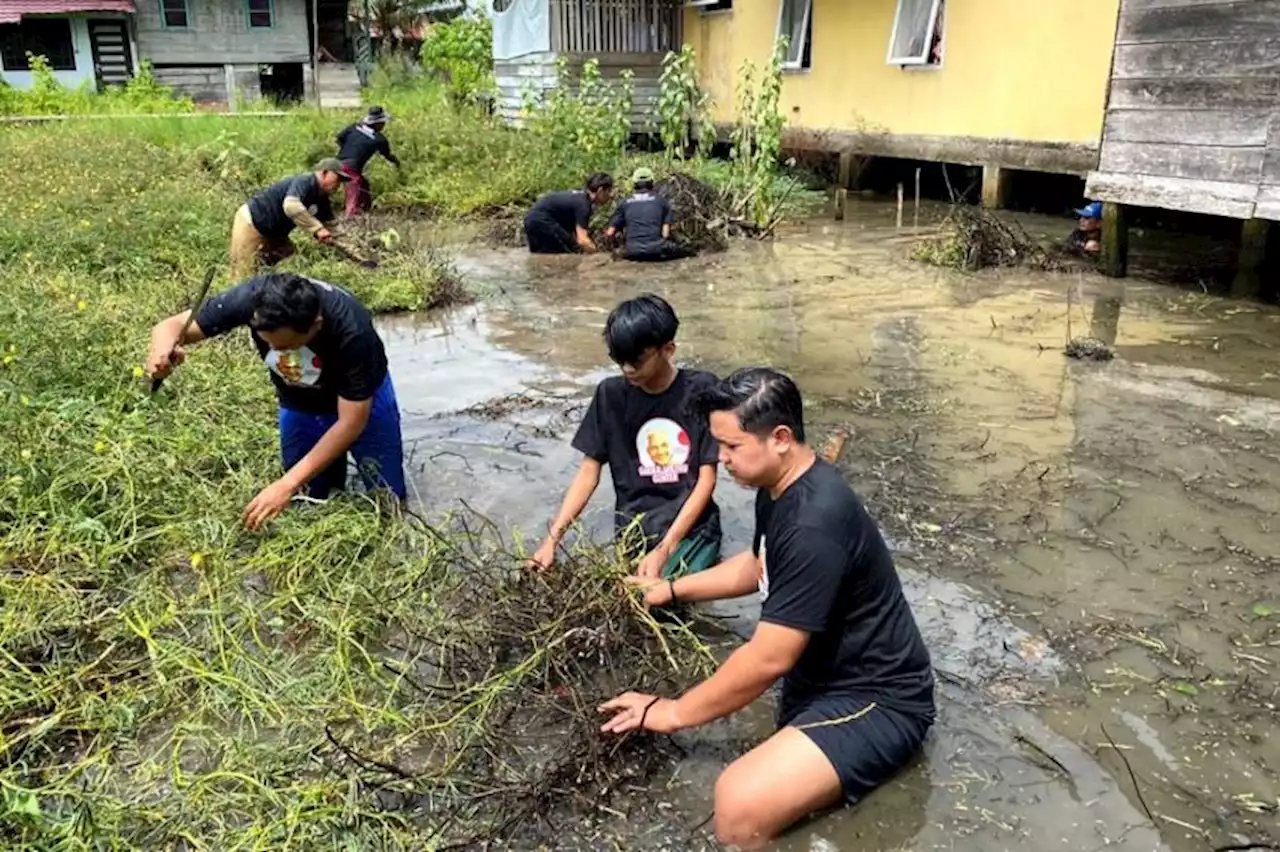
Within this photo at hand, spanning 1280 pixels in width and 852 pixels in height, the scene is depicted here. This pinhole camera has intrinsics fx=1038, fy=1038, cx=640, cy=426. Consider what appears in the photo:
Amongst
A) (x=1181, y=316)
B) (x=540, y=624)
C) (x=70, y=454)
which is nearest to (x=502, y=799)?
(x=540, y=624)

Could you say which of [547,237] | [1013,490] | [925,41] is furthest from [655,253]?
[1013,490]

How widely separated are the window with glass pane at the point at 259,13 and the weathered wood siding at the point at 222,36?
5.0 inches

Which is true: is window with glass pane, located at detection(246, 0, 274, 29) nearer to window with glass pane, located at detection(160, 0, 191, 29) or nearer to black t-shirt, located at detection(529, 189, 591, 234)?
window with glass pane, located at detection(160, 0, 191, 29)

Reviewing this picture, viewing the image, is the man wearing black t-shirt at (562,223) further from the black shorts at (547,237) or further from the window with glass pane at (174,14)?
the window with glass pane at (174,14)

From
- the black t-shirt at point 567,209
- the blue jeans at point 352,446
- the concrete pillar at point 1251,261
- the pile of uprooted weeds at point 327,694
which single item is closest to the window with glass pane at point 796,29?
the black t-shirt at point 567,209

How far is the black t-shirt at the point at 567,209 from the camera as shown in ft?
35.6

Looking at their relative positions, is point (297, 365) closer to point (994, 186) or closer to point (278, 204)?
point (278, 204)

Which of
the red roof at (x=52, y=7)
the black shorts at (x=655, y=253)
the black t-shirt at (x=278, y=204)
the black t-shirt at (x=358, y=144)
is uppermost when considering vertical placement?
the red roof at (x=52, y=7)

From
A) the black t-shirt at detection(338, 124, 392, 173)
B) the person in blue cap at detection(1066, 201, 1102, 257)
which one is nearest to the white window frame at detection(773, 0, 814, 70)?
the black t-shirt at detection(338, 124, 392, 173)

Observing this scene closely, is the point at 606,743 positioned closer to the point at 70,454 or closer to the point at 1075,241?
the point at 70,454

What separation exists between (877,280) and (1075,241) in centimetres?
231

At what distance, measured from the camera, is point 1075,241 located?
10.4 meters

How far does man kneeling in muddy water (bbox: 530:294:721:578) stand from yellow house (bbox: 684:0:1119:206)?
7.82 meters

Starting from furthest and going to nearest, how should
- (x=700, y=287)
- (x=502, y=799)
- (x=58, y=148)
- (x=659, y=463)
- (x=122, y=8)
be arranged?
(x=122, y=8), (x=58, y=148), (x=700, y=287), (x=659, y=463), (x=502, y=799)
